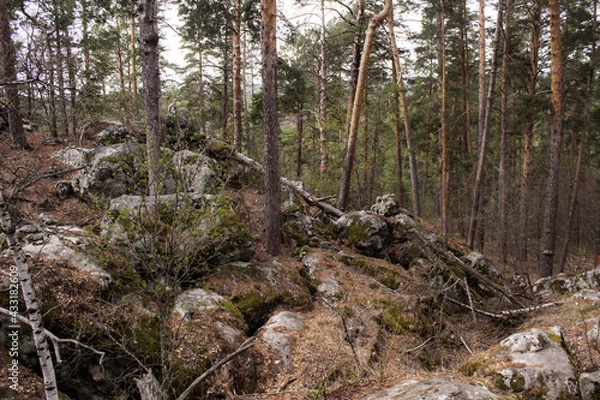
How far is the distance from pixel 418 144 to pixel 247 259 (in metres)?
14.5

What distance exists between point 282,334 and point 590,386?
3971mm

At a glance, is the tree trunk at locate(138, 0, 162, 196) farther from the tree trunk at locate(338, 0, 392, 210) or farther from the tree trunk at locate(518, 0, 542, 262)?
the tree trunk at locate(518, 0, 542, 262)

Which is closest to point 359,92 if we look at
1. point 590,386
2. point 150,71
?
point 150,71

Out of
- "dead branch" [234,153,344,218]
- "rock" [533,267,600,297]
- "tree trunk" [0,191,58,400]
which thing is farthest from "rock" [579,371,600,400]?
"dead branch" [234,153,344,218]

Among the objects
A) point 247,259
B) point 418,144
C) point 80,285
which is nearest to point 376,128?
point 418,144

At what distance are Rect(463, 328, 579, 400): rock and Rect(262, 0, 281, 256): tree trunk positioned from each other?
5.87 metres

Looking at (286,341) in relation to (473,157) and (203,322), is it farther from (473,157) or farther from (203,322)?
(473,157)

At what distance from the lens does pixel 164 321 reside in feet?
12.6

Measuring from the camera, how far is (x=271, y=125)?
27.2ft

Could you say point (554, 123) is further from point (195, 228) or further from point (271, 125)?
point (195, 228)

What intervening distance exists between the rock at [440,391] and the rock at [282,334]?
2.25 meters

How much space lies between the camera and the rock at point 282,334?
16.5 feet

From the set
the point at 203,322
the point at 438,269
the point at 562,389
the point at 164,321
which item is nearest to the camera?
the point at 562,389

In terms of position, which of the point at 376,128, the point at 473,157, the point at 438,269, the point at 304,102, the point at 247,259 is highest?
the point at 304,102
